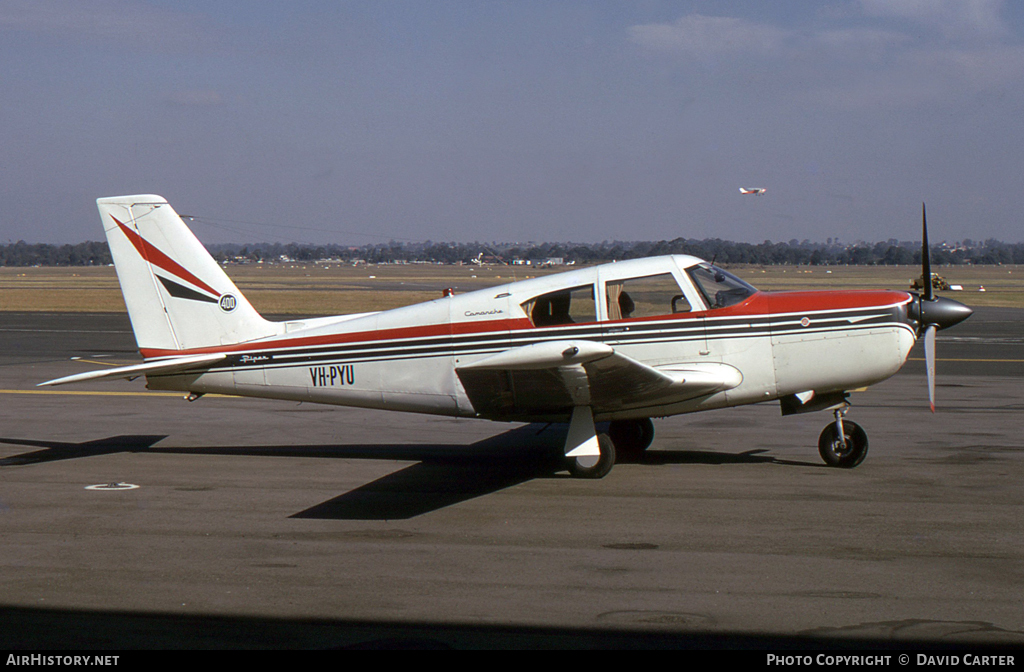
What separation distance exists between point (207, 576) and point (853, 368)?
6.97m

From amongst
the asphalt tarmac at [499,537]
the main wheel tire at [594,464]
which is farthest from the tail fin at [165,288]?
the main wheel tire at [594,464]

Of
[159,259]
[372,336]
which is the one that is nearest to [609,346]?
[372,336]

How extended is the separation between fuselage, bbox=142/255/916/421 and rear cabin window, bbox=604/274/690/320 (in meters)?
0.01

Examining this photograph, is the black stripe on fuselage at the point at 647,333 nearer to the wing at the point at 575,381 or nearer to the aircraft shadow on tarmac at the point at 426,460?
the wing at the point at 575,381

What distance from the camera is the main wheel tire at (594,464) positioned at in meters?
10.0

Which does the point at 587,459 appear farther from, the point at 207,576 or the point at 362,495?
the point at 207,576

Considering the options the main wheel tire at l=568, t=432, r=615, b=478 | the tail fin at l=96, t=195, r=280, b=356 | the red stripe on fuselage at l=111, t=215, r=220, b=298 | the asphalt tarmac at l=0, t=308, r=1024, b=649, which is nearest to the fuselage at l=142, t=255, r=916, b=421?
the main wheel tire at l=568, t=432, r=615, b=478

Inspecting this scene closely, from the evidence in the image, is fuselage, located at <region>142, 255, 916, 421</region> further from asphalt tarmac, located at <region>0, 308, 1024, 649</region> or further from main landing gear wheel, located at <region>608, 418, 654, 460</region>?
main landing gear wheel, located at <region>608, 418, 654, 460</region>

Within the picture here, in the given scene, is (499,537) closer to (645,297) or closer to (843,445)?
(645,297)

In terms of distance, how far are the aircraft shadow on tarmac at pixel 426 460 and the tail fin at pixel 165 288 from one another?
5.43 feet

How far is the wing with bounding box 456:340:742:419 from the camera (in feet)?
27.5

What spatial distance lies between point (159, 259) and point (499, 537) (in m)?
6.25

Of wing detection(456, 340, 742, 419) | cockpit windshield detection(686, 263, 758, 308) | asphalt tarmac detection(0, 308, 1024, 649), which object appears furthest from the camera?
cockpit windshield detection(686, 263, 758, 308)

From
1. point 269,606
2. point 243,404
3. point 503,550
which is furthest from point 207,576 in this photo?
point 243,404
